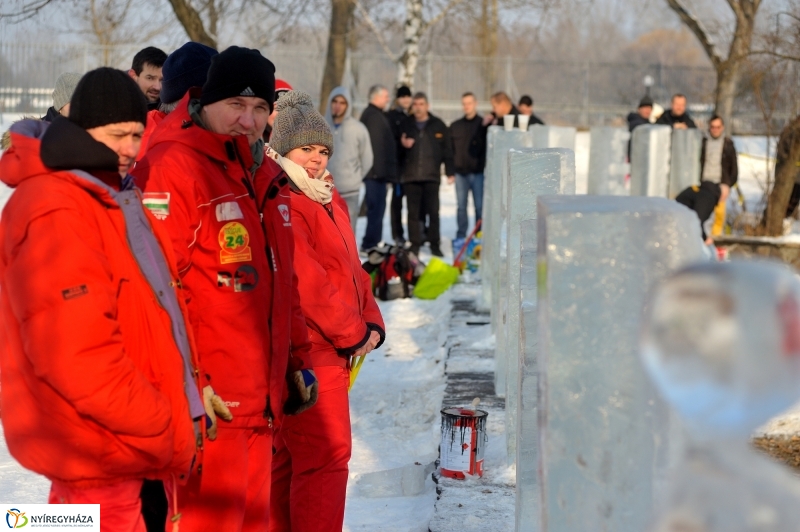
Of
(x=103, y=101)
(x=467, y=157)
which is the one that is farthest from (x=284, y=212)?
(x=467, y=157)

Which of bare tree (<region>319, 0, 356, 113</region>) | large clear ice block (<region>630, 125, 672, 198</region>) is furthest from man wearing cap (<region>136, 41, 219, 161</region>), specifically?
bare tree (<region>319, 0, 356, 113</region>)

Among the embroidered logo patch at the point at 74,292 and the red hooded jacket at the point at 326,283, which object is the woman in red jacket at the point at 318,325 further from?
the embroidered logo patch at the point at 74,292

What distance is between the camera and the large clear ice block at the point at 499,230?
653 cm

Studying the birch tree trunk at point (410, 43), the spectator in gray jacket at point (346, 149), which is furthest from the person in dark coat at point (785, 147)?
the birch tree trunk at point (410, 43)

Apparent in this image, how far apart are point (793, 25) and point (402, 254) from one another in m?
7.15

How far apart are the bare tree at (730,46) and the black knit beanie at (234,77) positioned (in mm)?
12754

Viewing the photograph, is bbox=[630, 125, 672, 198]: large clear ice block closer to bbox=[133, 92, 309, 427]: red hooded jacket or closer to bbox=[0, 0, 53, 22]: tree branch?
bbox=[0, 0, 53, 22]: tree branch

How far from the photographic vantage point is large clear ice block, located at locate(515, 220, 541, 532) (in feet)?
11.3

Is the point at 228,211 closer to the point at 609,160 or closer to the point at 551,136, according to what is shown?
the point at 551,136

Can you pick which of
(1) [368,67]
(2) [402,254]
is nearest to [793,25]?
(2) [402,254]

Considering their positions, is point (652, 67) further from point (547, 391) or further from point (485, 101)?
point (547, 391)

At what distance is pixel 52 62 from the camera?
2505 cm

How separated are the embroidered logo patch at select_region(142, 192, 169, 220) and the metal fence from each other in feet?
72.9

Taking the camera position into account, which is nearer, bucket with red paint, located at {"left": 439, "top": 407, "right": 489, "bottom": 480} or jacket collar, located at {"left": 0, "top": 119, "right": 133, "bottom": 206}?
jacket collar, located at {"left": 0, "top": 119, "right": 133, "bottom": 206}
